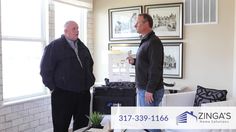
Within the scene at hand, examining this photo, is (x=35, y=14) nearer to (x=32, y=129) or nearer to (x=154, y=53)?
(x=32, y=129)

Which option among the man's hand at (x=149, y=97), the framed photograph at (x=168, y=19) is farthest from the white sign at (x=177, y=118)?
the framed photograph at (x=168, y=19)

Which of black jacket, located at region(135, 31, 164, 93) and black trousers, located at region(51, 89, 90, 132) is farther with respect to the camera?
black trousers, located at region(51, 89, 90, 132)

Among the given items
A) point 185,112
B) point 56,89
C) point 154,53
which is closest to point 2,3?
point 56,89

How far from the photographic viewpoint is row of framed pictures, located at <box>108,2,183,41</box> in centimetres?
389

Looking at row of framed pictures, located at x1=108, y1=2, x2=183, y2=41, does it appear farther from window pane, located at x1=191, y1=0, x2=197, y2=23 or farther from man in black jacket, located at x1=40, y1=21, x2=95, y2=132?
man in black jacket, located at x1=40, y1=21, x2=95, y2=132

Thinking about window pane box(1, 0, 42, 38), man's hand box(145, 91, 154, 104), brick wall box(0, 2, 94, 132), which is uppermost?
window pane box(1, 0, 42, 38)

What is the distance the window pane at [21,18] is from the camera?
10.6 ft

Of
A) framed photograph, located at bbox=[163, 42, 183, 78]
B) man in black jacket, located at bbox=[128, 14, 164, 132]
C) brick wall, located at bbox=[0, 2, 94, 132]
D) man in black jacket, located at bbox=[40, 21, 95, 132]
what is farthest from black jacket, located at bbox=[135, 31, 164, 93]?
brick wall, located at bbox=[0, 2, 94, 132]

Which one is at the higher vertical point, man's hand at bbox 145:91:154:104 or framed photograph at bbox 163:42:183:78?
framed photograph at bbox 163:42:183:78

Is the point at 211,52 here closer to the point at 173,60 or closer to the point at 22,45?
the point at 173,60

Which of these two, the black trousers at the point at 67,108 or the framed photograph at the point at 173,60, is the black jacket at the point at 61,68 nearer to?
the black trousers at the point at 67,108

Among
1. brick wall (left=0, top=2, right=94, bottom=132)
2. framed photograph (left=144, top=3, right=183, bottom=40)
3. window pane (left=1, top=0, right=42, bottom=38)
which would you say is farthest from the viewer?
framed photograph (left=144, top=3, right=183, bottom=40)

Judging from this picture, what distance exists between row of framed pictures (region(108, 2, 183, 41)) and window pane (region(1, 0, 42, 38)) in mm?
1264

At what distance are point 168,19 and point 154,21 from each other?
8.6 inches
